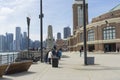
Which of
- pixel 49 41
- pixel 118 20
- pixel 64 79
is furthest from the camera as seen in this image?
pixel 118 20

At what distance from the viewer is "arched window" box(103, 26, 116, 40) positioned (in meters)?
99.1

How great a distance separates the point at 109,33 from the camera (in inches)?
3944

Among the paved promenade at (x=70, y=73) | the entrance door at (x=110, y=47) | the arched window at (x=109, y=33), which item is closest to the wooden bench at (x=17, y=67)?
the paved promenade at (x=70, y=73)

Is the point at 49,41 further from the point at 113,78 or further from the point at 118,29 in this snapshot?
the point at 118,29

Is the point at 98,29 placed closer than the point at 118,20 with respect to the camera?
No

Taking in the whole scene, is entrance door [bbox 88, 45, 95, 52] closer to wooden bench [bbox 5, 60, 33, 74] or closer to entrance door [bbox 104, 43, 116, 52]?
entrance door [bbox 104, 43, 116, 52]

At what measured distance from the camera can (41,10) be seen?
1353 inches

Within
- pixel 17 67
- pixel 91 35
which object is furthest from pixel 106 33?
pixel 17 67

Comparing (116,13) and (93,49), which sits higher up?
(116,13)

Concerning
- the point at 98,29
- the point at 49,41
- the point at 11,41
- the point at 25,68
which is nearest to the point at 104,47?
the point at 98,29

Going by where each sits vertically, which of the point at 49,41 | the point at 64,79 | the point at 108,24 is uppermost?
the point at 108,24

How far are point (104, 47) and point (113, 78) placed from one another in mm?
87303

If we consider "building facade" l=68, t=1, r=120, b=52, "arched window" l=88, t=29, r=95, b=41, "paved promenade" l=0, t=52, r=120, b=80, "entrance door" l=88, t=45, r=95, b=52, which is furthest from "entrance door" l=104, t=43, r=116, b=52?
"paved promenade" l=0, t=52, r=120, b=80

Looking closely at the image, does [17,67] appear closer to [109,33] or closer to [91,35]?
[109,33]
